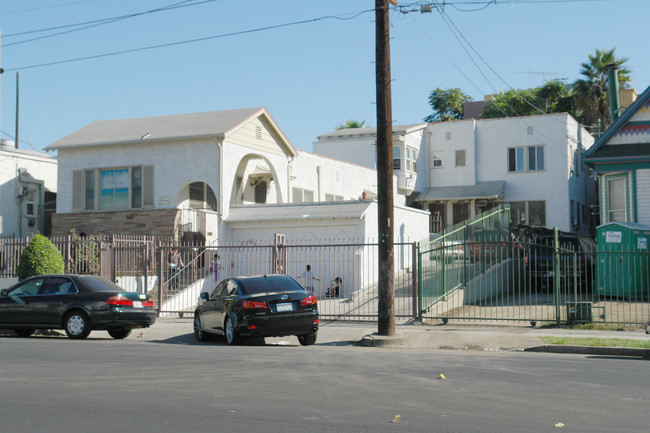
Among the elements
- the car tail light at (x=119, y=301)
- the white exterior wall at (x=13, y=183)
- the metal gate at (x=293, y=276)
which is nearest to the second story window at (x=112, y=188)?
the white exterior wall at (x=13, y=183)

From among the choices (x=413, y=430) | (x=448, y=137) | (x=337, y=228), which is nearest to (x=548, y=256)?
(x=337, y=228)

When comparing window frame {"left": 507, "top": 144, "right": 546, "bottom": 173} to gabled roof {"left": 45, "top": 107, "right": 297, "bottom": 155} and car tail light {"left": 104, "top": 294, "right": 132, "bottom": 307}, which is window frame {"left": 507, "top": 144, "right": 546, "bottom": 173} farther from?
car tail light {"left": 104, "top": 294, "right": 132, "bottom": 307}

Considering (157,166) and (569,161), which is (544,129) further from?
(157,166)

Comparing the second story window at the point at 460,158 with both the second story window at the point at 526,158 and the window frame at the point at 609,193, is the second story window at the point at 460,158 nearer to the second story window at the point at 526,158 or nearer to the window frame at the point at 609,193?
the second story window at the point at 526,158

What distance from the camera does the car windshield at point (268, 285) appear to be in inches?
568

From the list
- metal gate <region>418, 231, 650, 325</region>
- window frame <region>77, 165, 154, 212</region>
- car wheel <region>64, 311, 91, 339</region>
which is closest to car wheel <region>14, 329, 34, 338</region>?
car wheel <region>64, 311, 91, 339</region>

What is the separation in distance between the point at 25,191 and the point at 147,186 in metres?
6.42

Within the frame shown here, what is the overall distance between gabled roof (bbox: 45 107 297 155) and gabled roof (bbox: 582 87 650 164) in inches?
518

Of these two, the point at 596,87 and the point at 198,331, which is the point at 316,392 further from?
the point at 596,87

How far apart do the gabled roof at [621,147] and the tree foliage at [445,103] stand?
4253cm

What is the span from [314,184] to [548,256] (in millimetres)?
14211

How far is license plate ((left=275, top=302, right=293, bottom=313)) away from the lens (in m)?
14.1

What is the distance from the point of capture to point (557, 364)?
36.8 ft

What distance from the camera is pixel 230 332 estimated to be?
48.1 ft
